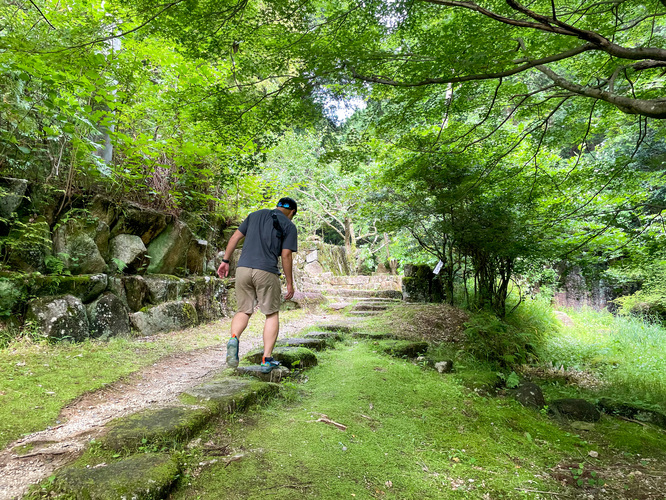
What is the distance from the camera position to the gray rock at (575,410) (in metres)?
3.72

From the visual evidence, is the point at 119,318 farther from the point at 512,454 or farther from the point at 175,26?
the point at 512,454

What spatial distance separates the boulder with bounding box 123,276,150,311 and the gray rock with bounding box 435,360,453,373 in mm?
4753

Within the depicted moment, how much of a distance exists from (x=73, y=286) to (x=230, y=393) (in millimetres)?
3254

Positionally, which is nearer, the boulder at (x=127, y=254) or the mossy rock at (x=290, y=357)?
the mossy rock at (x=290, y=357)

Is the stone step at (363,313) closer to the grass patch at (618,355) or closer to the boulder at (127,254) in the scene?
the grass patch at (618,355)

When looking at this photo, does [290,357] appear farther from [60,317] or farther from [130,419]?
[60,317]

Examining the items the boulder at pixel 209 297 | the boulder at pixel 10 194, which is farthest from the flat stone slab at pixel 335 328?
the boulder at pixel 10 194

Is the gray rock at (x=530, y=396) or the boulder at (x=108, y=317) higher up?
the boulder at (x=108, y=317)

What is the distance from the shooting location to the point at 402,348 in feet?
16.4

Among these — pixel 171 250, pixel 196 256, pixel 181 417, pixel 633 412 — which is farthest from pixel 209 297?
pixel 633 412

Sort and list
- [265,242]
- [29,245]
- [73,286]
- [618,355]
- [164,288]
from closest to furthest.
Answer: [265,242], [29,245], [73,286], [164,288], [618,355]

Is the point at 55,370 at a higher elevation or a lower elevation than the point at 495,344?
higher

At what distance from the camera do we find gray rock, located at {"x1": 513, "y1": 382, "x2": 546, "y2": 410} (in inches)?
156

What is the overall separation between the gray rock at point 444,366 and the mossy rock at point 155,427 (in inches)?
134
